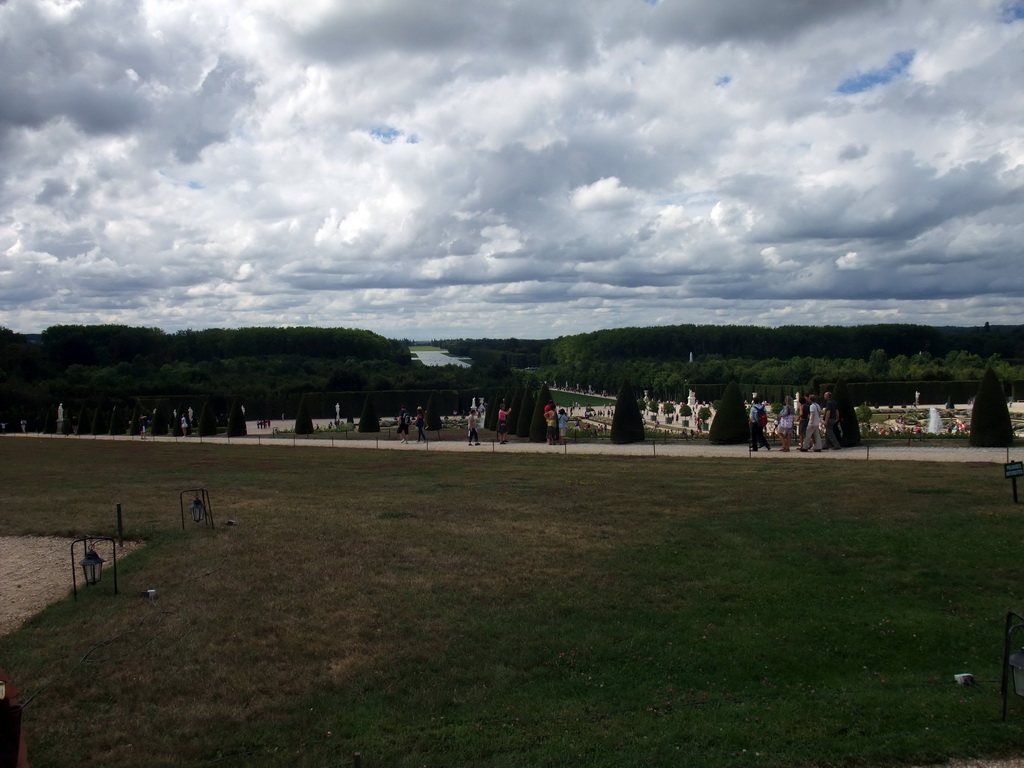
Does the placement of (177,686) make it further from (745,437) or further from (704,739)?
(745,437)

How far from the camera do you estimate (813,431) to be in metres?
23.6

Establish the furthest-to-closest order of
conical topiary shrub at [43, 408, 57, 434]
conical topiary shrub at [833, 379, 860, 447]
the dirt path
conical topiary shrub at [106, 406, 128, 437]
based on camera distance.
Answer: conical topiary shrub at [43, 408, 57, 434] < conical topiary shrub at [106, 406, 128, 437] < conical topiary shrub at [833, 379, 860, 447] < the dirt path

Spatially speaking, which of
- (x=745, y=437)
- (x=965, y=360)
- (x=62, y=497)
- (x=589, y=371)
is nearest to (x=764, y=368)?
(x=965, y=360)

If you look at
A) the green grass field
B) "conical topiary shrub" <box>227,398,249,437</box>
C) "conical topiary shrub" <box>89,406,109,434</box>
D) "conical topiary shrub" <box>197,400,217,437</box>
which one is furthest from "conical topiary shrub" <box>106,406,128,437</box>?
the green grass field

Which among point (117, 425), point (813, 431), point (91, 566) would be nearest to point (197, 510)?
point (91, 566)

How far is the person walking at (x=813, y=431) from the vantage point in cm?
2330

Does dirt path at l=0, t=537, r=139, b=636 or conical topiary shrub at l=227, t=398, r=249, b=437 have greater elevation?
conical topiary shrub at l=227, t=398, r=249, b=437

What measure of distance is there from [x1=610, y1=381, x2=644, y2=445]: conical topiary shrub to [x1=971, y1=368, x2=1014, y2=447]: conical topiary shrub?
33.7 ft

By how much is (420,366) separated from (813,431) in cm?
7816

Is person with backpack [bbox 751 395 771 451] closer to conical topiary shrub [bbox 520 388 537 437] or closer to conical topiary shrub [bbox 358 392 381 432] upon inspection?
conical topiary shrub [bbox 520 388 537 437]

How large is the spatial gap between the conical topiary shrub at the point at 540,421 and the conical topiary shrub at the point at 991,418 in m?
13.7

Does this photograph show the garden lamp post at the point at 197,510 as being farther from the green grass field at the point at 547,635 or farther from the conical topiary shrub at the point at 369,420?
the conical topiary shrub at the point at 369,420

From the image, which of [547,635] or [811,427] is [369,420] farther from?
[547,635]

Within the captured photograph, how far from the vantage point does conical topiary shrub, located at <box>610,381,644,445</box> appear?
29438mm
